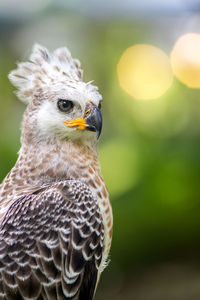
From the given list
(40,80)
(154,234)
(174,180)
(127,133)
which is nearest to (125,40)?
(127,133)

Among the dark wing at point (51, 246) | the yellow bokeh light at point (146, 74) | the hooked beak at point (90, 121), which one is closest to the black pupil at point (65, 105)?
the hooked beak at point (90, 121)

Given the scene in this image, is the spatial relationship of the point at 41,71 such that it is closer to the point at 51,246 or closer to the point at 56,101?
the point at 56,101

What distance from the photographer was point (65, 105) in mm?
3678

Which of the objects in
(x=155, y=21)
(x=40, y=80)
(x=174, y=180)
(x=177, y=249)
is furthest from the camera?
(x=155, y=21)

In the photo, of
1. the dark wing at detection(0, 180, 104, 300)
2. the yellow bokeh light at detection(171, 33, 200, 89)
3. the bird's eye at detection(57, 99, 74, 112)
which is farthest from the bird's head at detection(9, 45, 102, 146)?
the yellow bokeh light at detection(171, 33, 200, 89)

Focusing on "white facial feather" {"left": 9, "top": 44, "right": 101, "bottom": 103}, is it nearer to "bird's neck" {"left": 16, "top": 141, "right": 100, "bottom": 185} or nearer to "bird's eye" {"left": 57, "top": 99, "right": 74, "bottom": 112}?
"bird's eye" {"left": 57, "top": 99, "right": 74, "bottom": 112}

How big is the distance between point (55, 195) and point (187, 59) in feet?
20.8

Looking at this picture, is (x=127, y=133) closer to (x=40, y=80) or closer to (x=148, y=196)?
(x=148, y=196)

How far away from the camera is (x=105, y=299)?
9.09 m

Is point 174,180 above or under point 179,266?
above

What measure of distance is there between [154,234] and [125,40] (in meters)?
4.05

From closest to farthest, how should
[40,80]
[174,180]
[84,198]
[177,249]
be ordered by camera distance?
[84,198] → [40,80] → [174,180] → [177,249]

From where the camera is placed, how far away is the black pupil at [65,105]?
12.0ft

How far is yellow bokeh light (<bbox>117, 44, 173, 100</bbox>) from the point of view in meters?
9.16
